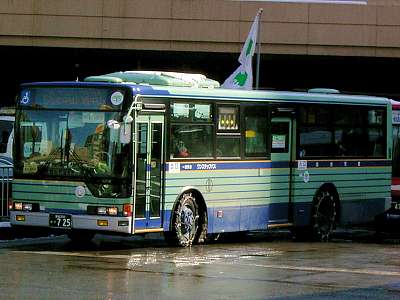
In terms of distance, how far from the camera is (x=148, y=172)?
52.5ft

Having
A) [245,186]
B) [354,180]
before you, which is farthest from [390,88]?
[245,186]

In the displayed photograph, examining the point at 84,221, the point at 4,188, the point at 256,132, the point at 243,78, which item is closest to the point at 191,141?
the point at 256,132

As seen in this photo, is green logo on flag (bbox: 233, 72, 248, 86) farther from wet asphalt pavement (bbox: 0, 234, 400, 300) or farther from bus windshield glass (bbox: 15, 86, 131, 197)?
bus windshield glass (bbox: 15, 86, 131, 197)

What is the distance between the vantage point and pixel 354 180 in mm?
20547

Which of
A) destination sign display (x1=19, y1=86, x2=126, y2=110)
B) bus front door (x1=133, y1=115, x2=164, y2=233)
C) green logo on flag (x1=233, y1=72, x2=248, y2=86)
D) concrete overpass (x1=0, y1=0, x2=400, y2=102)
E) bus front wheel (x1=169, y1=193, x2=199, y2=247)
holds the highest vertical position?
concrete overpass (x1=0, y1=0, x2=400, y2=102)

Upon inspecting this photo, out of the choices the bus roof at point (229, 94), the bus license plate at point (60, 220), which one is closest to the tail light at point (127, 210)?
the bus license plate at point (60, 220)

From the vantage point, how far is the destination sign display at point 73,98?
15.8 m

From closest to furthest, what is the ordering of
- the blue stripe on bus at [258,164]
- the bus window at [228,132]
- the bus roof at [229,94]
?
the bus roof at [229,94] < the blue stripe on bus at [258,164] < the bus window at [228,132]

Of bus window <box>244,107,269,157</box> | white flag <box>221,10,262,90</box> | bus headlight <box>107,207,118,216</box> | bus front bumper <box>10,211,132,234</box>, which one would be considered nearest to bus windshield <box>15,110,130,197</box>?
bus headlight <box>107,207,118,216</box>

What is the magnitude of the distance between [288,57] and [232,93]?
2086cm

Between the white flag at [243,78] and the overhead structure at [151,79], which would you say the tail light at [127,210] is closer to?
the overhead structure at [151,79]

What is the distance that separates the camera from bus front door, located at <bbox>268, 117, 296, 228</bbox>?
18.7 meters

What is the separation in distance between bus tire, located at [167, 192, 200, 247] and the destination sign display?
82.2 inches

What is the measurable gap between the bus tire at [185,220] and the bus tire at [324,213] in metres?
3.50
